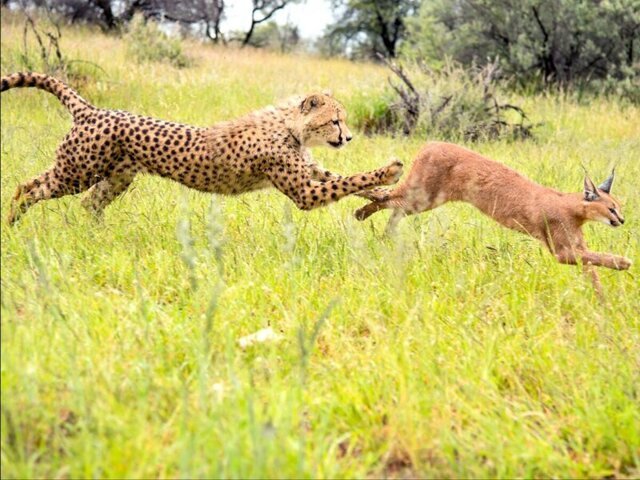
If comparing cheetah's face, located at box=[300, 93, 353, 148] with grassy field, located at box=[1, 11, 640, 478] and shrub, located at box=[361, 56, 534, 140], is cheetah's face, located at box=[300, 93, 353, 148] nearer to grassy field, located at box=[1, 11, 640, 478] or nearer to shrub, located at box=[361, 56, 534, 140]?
grassy field, located at box=[1, 11, 640, 478]

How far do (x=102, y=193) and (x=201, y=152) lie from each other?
0.71 m

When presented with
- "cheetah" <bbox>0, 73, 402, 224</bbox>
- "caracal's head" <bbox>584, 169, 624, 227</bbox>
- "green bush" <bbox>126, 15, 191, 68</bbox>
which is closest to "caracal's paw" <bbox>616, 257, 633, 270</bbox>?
"caracal's head" <bbox>584, 169, 624, 227</bbox>

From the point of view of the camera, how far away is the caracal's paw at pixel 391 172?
12.8 ft

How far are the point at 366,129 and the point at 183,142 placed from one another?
562cm

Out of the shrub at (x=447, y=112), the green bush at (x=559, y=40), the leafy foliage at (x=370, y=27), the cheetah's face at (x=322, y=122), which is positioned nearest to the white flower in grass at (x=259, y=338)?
the cheetah's face at (x=322, y=122)

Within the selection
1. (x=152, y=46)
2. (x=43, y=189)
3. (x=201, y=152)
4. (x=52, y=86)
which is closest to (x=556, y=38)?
(x=152, y=46)

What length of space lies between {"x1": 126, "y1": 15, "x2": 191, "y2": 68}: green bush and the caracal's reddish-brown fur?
928cm

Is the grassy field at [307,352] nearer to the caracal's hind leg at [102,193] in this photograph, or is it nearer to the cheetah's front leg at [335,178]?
the caracal's hind leg at [102,193]

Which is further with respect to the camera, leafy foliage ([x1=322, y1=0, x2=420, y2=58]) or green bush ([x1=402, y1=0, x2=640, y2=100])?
leafy foliage ([x1=322, y1=0, x2=420, y2=58])

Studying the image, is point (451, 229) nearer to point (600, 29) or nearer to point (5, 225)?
point (5, 225)

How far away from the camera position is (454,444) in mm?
2137

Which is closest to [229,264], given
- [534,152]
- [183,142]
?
[183,142]

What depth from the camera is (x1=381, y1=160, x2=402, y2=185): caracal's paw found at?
153 inches

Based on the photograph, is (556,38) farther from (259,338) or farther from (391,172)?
(259,338)
